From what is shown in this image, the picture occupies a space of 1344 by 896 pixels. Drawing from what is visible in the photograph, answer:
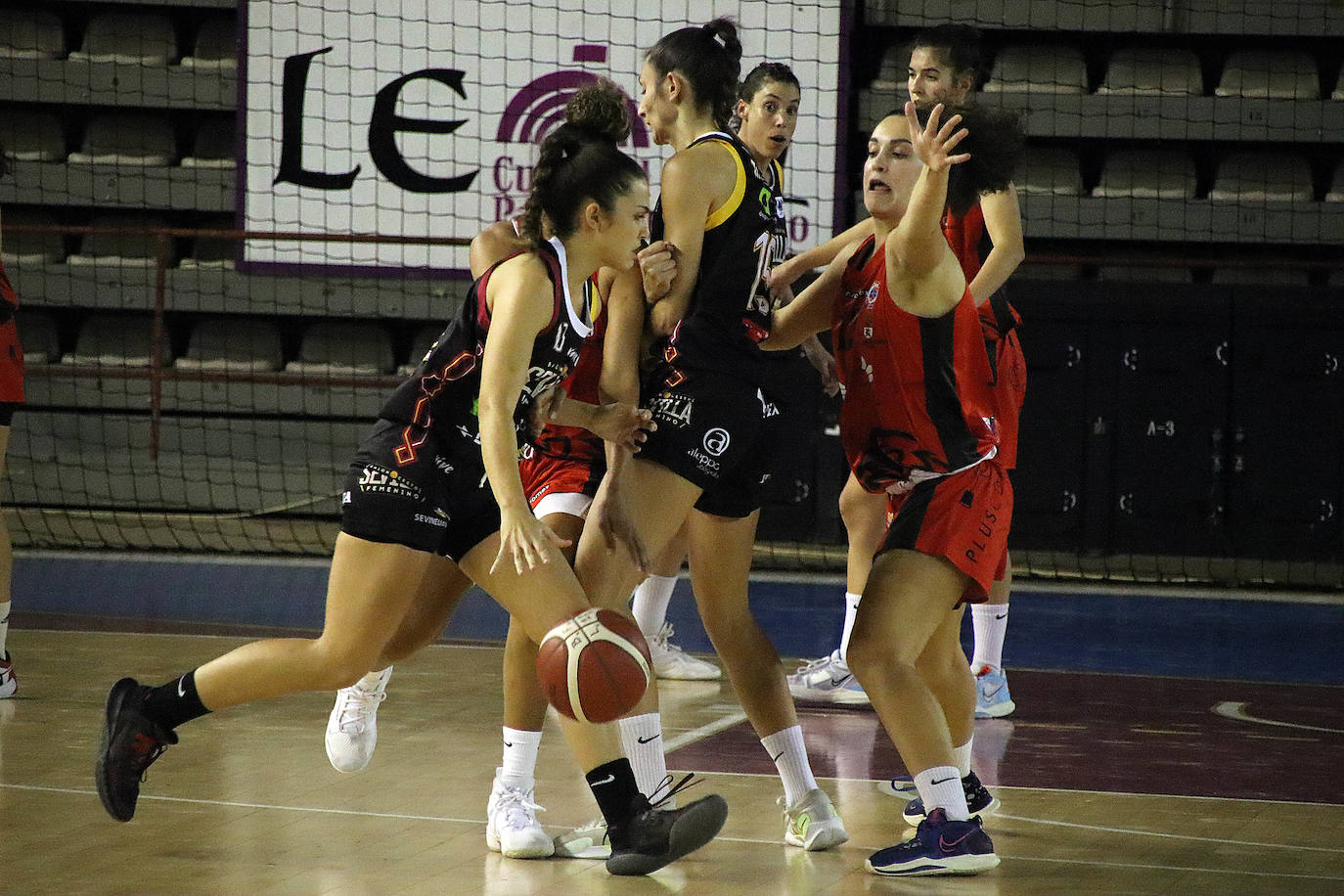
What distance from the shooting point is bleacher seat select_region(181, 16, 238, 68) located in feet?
34.3

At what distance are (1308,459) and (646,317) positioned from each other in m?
6.41

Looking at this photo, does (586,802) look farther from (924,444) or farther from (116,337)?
(116,337)

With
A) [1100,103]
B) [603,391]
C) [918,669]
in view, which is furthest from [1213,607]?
[603,391]

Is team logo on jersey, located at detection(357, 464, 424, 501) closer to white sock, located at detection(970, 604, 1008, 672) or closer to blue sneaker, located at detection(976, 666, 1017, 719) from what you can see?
white sock, located at detection(970, 604, 1008, 672)

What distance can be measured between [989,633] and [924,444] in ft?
5.79

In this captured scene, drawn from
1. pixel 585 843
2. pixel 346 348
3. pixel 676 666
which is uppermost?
pixel 346 348

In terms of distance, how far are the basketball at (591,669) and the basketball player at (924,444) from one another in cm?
47

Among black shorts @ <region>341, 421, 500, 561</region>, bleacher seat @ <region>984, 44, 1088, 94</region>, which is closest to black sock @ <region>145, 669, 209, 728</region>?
black shorts @ <region>341, 421, 500, 561</region>

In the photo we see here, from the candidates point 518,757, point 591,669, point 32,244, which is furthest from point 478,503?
point 32,244

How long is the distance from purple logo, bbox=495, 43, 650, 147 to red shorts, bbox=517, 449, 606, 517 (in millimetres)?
5854

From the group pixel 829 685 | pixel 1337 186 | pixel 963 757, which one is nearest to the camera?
pixel 963 757

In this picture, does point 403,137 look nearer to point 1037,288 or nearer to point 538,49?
point 538,49

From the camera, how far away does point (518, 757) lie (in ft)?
11.2

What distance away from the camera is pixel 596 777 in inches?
126
